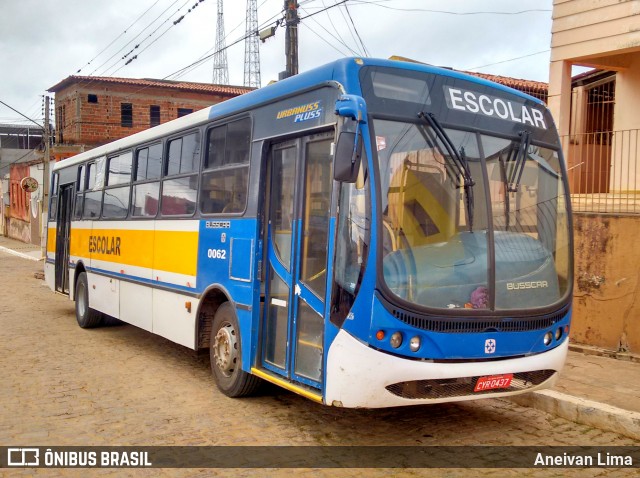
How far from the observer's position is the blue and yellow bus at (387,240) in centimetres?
492

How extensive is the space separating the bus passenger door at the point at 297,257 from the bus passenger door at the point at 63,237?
26.3 ft

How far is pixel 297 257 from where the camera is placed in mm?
5777

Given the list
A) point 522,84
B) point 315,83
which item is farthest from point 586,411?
point 522,84

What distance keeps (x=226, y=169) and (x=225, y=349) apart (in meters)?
1.88

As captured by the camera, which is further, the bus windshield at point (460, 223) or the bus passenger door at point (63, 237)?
the bus passenger door at point (63, 237)

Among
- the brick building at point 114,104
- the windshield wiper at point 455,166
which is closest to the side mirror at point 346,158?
the windshield wiper at point 455,166

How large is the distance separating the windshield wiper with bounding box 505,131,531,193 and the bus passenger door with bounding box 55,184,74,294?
9.69m

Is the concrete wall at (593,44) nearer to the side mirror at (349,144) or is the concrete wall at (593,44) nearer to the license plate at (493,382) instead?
the license plate at (493,382)

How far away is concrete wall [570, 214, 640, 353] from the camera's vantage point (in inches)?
345

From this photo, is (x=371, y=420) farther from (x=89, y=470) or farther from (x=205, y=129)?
(x=205, y=129)

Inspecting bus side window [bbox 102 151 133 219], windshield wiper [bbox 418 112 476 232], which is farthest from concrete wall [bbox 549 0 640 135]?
bus side window [bbox 102 151 133 219]

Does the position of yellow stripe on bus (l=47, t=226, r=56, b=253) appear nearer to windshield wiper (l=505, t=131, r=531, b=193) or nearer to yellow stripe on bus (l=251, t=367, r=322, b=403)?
yellow stripe on bus (l=251, t=367, r=322, b=403)

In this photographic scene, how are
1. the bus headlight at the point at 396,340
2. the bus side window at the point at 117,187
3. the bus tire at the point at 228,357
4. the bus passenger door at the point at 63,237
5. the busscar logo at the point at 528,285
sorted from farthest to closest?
the bus passenger door at the point at 63,237
the bus side window at the point at 117,187
the bus tire at the point at 228,357
the busscar logo at the point at 528,285
the bus headlight at the point at 396,340

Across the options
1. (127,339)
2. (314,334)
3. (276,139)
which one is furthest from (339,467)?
(127,339)
